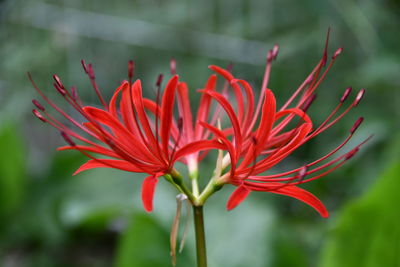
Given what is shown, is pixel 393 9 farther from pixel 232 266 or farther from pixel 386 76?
pixel 232 266

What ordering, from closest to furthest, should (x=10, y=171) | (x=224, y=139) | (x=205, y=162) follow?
(x=224, y=139) → (x=10, y=171) → (x=205, y=162)

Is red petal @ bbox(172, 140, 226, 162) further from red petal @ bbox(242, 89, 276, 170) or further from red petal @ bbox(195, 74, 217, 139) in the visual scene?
red petal @ bbox(195, 74, 217, 139)

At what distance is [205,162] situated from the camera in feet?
7.75

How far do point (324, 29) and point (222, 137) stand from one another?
167 cm

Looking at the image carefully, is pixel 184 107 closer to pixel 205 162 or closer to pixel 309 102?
pixel 309 102

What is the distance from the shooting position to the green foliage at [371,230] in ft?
3.65

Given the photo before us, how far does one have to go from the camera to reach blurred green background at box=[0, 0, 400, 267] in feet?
3.98

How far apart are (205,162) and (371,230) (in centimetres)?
125

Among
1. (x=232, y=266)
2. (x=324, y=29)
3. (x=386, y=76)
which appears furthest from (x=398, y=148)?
(x=324, y=29)

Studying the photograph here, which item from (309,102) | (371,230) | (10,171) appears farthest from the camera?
(10,171)

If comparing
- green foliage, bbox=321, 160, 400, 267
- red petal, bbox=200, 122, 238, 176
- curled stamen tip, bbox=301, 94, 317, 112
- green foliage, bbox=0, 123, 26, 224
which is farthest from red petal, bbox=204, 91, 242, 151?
green foliage, bbox=0, 123, 26, 224

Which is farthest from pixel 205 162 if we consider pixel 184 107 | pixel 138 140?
pixel 138 140

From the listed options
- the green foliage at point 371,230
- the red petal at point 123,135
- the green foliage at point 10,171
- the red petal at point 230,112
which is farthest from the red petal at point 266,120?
the green foliage at point 10,171

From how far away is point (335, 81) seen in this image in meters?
2.26
